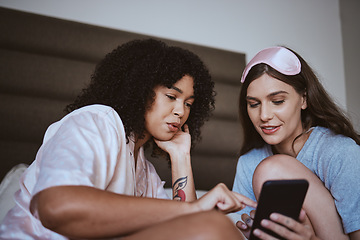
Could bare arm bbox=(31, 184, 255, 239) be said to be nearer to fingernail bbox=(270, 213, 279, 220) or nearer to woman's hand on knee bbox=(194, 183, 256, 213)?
woman's hand on knee bbox=(194, 183, 256, 213)

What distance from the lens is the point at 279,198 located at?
2.31ft

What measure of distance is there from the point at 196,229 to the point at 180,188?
0.64 metres

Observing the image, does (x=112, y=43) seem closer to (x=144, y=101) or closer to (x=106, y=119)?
(x=144, y=101)

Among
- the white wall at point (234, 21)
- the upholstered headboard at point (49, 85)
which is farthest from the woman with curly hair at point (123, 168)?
the white wall at point (234, 21)

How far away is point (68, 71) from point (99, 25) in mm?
385

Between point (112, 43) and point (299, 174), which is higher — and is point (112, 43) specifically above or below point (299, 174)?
above

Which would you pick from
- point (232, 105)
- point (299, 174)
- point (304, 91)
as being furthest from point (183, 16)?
point (299, 174)

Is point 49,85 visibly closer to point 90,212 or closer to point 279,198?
point 90,212

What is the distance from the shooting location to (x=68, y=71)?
1.77m

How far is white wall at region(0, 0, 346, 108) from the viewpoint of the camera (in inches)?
76.4

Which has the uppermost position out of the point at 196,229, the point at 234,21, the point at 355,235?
the point at 234,21

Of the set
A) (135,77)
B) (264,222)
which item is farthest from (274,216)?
(135,77)

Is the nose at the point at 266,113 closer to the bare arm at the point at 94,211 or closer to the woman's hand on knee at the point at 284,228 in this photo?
the woman's hand on knee at the point at 284,228

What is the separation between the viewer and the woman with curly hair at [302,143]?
0.99 meters
